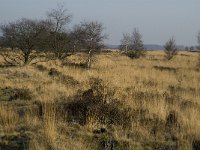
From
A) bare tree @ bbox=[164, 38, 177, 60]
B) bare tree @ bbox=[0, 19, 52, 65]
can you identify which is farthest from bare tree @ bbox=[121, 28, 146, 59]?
bare tree @ bbox=[0, 19, 52, 65]

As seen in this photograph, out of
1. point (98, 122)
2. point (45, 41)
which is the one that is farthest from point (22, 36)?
point (98, 122)

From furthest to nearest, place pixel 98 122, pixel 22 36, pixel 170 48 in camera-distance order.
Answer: pixel 170 48 < pixel 22 36 < pixel 98 122

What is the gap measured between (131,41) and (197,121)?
2093 inches

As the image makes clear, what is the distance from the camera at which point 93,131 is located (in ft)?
28.7

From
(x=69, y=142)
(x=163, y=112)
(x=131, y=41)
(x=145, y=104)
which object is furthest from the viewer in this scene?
(x=131, y=41)

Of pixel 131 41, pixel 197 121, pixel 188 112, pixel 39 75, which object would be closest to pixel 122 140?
pixel 197 121

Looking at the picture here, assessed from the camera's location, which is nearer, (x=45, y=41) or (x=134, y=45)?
(x=45, y=41)

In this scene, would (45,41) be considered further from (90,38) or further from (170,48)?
(170,48)

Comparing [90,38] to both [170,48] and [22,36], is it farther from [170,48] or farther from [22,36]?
[170,48]

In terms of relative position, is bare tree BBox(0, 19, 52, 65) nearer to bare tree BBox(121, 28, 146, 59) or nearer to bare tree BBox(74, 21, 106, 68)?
bare tree BBox(74, 21, 106, 68)

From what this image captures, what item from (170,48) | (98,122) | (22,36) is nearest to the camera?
(98,122)

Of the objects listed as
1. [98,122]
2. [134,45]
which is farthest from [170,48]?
[98,122]

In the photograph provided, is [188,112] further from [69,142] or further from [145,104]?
[69,142]

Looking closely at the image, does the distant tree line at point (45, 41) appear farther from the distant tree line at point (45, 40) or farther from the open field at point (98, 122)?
the open field at point (98, 122)
